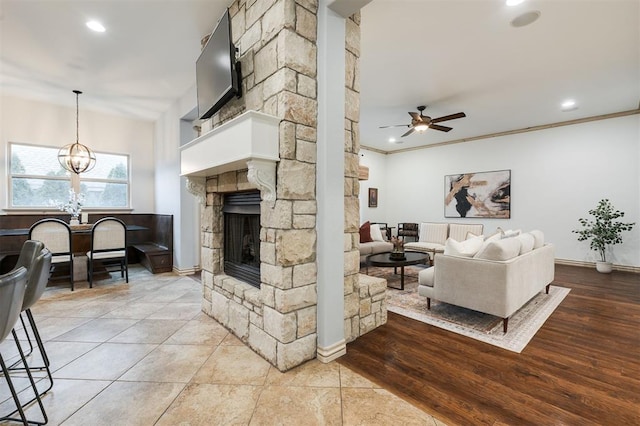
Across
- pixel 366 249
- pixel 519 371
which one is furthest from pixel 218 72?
pixel 366 249

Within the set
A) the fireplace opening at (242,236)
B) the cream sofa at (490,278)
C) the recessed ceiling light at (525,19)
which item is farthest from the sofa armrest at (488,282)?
the recessed ceiling light at (525,19)

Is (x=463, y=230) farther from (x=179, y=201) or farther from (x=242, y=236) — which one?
(x=179, y=201)

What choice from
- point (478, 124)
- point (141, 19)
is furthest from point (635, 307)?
point (141, 19)

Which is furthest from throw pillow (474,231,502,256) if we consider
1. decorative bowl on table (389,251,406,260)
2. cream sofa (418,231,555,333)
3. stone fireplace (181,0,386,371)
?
stone fireplace (181,0,386,371)

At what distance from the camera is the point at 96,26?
117 inches

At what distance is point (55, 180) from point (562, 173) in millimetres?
9707

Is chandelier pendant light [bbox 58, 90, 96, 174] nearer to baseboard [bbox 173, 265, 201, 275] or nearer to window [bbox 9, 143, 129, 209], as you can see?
window [bbox 9, 143, 129, 209]

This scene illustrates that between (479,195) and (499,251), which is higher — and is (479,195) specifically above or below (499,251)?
above

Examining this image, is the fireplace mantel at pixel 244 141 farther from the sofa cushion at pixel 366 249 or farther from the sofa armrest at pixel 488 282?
the sofa cushion at pixel 366 249

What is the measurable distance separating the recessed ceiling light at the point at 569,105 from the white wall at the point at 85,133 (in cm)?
774

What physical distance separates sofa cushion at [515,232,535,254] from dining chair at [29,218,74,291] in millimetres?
5741

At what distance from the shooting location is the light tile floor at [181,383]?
5.23 ft

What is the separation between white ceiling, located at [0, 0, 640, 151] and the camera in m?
2.70

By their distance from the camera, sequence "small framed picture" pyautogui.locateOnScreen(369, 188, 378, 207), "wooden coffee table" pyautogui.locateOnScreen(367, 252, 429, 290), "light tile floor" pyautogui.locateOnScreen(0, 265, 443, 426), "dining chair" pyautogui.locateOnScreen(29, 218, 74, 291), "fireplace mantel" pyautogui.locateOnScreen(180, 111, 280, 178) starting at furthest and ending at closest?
"small framed picture" pyautogui.locateOnScreen(369, 188, 378, 207) < "wooden coffee table" pyautogui.locateOnScreen(367, 252, 429, 290) < "dining chair" pyautogui.locateOnScreen(29, 218, 74, 291) < "fireplace mantel" pyautogui.locateOnScreen(180, 111, 280, 178) < "light tile floor" pyautogui.locateOnScreen(0, 265, 443, 426)
